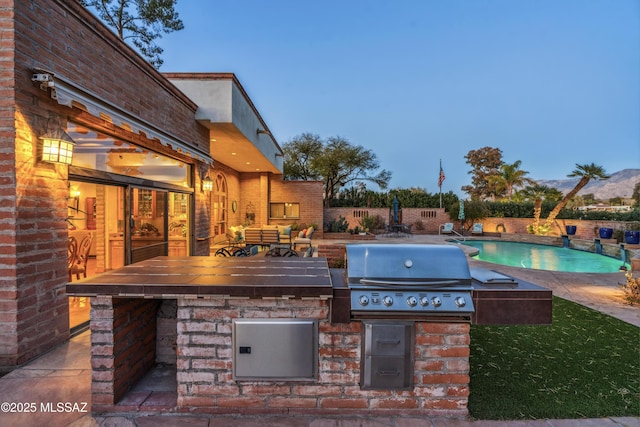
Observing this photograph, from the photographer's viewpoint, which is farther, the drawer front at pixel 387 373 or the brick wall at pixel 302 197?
the brick wall at pixel 302 197

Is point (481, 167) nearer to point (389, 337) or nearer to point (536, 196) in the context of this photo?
point (536, 196)

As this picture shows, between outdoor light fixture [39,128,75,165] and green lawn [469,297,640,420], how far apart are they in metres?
4.46

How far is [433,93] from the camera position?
58.9 metres

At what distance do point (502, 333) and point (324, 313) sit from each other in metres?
3.15

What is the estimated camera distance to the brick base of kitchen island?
2.10m

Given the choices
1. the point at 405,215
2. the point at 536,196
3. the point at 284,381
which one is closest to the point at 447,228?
the point at 405,215

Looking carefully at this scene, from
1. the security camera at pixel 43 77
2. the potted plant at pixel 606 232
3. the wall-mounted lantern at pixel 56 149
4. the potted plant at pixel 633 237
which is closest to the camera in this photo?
the security camera at pixel 43 77

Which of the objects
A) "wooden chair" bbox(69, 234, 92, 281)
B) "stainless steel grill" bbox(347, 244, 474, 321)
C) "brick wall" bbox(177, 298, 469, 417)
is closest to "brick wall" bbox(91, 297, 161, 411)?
"brick wall" bbox(177, 298, 469, 417)

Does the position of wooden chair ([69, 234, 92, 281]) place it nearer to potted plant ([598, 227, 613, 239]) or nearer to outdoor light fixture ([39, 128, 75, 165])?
outdoor light fixture ([39, 128, 75, 165])

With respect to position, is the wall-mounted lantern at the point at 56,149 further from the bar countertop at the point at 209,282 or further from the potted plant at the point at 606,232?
the potted plant at the point at 606,232

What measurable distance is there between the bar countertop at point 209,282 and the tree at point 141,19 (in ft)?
43.3

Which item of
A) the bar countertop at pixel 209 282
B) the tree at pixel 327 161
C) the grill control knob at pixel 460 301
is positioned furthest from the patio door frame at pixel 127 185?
the tree at pixel 327 161

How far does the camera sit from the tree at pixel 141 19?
12.2m

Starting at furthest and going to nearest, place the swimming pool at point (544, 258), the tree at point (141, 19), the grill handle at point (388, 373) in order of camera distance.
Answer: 1. the tree at point (141, 19)
2. the swimming pool at point (544, 258)
3. the grill handle at point (388, 373)
